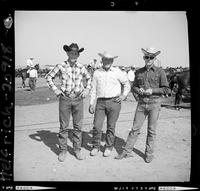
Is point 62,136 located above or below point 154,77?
below

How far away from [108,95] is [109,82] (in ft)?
0.66

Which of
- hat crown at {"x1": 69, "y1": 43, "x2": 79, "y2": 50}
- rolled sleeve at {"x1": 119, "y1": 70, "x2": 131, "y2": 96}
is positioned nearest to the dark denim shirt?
rolled sleeve at {"x1": 119, "y1": 70, "x2": 131, "y2": 96}

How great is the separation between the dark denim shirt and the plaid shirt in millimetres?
768

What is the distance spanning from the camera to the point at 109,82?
4.69 metres

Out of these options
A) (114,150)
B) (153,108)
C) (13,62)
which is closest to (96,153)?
(114,150)

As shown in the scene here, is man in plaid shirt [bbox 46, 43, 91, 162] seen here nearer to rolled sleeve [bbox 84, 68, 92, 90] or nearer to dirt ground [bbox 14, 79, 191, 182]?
rolled sleeve [bbox 84, 68, 92, 90]

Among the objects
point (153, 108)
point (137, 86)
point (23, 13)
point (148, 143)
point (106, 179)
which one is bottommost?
point (106, 179)

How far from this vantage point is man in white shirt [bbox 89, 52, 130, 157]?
185 inches

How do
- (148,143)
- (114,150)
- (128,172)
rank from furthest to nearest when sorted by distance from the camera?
(114,150) → (148,143) → (128,172)

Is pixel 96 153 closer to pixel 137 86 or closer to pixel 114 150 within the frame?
pixel 114 150

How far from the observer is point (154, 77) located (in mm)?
4551

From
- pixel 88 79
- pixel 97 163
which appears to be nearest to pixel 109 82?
pixel 88 79
